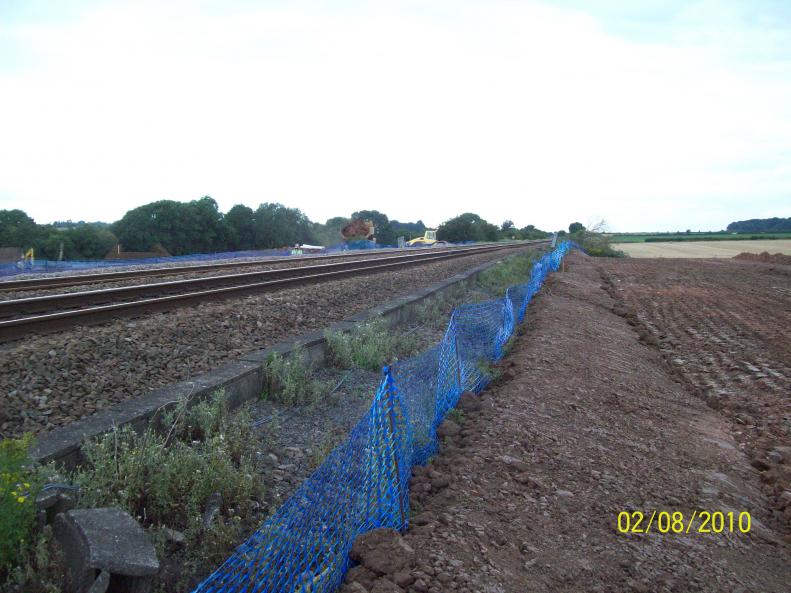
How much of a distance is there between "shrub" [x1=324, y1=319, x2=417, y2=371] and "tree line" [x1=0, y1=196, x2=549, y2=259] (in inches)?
1048

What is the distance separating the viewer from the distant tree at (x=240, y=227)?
70.6 m

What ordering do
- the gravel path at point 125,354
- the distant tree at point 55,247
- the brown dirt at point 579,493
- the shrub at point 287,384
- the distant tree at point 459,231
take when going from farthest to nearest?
the distant tree at point 459,231 → the distant tree at point 55,247 → the shrub at point 287,384 → the gravel path at point 125,354 → the brown dirt at point 579,493

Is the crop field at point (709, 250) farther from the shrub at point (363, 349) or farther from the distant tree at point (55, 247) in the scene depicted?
the shrub at point (363, 349)

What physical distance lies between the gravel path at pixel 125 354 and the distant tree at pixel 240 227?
206ft

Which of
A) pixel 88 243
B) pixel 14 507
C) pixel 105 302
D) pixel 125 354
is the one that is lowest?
pixel 14 507

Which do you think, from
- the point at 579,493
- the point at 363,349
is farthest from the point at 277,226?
the point at 579,493

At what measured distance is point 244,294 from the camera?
35.7 feet

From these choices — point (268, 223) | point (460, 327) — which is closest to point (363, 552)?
point (460, 327)

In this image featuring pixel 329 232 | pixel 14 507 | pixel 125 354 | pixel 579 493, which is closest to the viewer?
pixel 14 507

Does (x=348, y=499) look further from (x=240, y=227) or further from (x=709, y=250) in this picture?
(x=709, y=250)

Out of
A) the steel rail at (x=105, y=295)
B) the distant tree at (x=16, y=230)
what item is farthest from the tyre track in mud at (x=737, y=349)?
the distant tree at (x=16, y=230)

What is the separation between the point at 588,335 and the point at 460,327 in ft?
12.4

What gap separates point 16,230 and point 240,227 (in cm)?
2885

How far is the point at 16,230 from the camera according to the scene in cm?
4588
